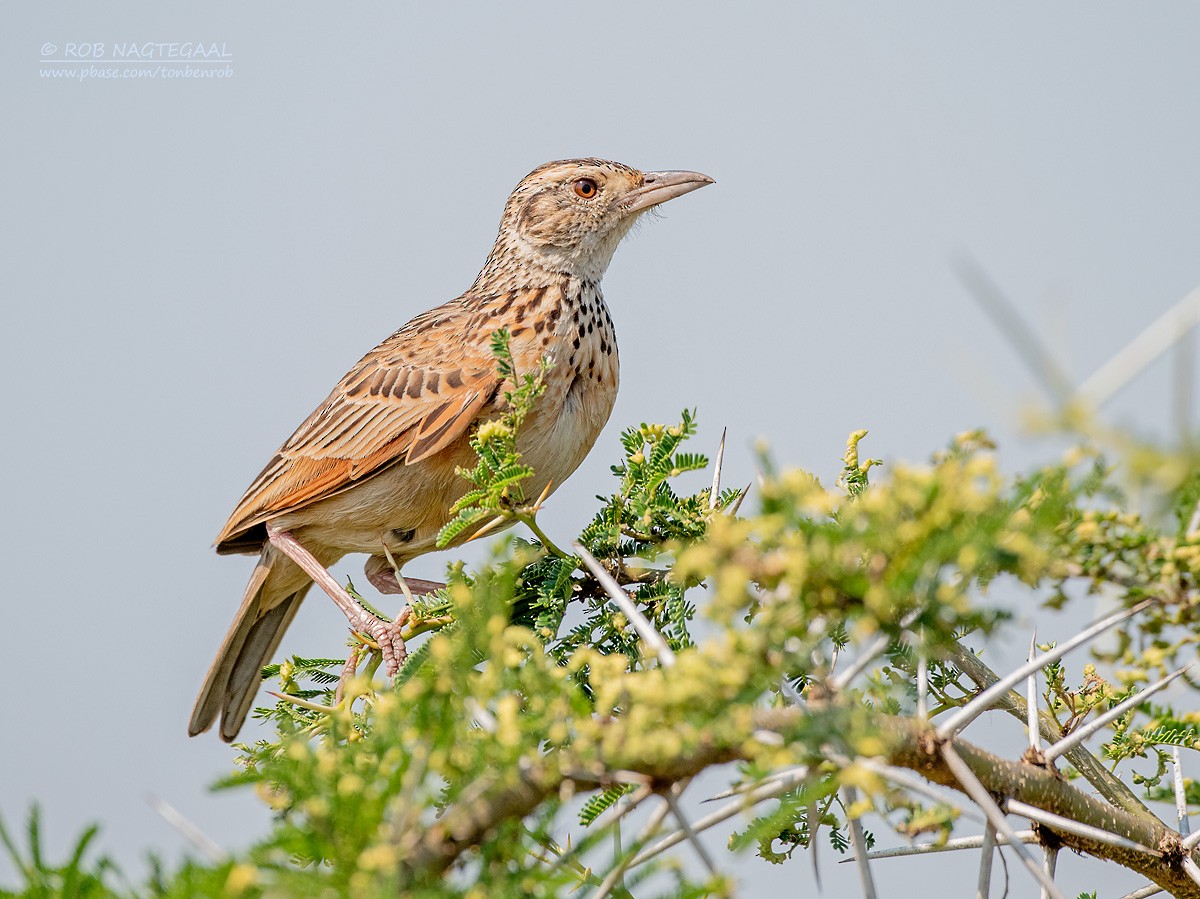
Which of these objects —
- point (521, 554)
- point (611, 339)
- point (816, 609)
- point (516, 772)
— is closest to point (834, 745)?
point (816, 609)

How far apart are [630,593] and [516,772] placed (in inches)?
75.4

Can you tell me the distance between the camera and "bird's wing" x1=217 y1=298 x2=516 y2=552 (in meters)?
5.65

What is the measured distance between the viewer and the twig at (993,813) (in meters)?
1.57

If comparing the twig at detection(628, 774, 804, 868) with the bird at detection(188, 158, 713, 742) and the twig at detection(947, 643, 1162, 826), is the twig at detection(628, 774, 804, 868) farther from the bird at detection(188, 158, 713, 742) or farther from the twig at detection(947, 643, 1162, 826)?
the bird at detection(188, 158, 713, 742)

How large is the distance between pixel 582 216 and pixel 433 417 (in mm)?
1637

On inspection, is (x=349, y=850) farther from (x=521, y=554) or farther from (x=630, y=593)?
(x=630, y=593)

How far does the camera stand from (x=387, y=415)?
19.5ft

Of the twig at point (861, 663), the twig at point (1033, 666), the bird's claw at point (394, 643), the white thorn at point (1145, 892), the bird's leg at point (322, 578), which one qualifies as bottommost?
the white thorn at point (1145, 892)

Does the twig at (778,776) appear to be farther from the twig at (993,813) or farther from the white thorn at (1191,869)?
the white thorn at (1191,869)

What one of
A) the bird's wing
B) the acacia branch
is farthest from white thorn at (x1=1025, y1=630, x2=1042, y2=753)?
the bird's wing

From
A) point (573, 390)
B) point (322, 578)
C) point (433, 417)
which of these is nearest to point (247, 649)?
point (322, 578)

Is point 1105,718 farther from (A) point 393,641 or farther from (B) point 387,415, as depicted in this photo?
(B) point 387,415

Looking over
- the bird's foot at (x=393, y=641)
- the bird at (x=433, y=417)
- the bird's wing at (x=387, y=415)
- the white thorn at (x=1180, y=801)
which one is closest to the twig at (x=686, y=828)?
the white thorn at (x=1180, y=801)

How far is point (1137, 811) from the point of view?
111 inches
